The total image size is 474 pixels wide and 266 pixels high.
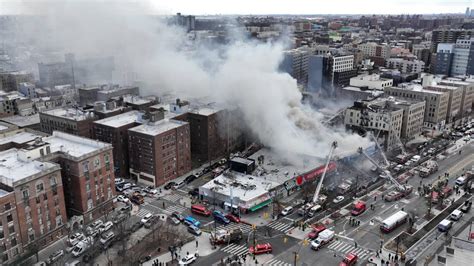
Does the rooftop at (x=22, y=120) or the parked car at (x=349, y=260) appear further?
the rooftop at (x=22, y=120)

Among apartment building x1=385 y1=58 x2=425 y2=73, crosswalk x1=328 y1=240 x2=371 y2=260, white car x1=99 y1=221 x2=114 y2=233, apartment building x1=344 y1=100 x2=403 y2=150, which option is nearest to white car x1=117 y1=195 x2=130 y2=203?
white car x1=99 y1=221 x2=114 y2=233

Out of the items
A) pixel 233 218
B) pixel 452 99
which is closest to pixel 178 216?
pixel 233 218

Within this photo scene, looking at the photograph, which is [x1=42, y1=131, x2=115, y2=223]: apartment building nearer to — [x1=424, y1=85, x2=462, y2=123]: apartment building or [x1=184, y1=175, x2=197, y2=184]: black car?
[x1=184, y1=175, x2=197, y2=184]: black car

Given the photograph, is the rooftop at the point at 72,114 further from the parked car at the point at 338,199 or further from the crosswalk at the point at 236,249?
the parked car at the point at 338,199

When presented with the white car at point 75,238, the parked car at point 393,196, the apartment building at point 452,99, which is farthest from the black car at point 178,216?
the apartment building at point 452,99

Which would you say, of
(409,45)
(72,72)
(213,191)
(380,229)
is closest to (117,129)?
(213,191)

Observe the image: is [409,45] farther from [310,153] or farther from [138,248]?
[138,248]
